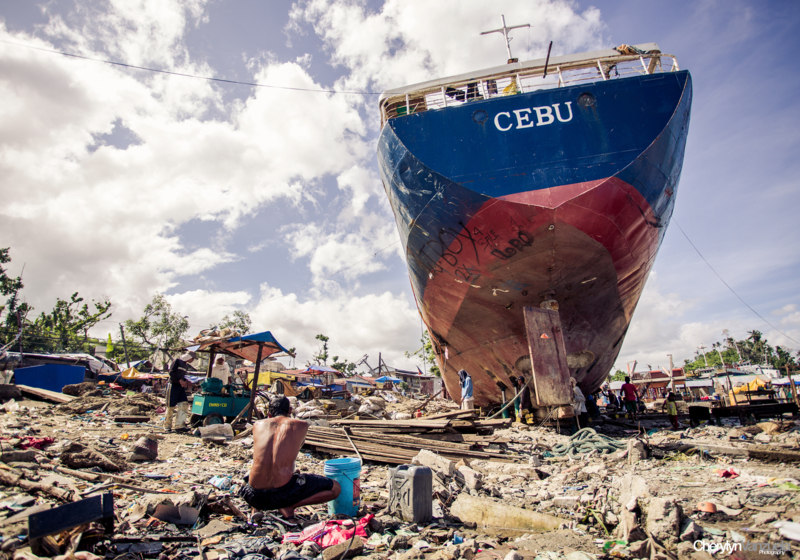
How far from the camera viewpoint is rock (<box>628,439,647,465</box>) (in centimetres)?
517

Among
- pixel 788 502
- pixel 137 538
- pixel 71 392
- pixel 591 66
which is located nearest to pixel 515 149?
Result: pixel 591 66

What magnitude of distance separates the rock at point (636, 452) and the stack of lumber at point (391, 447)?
1570mm

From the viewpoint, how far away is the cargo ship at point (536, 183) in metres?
6.30

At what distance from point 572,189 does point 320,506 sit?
567cm

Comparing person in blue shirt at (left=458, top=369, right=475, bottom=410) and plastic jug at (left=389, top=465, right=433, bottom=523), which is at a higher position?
person in blue shirt at (left=458, top=369, right=475, bottom=410)

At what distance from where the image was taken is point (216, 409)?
802 centimetres

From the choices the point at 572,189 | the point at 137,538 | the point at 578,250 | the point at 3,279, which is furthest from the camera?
the point at 3,279

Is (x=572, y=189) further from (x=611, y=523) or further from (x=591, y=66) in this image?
(x=611, y=523)

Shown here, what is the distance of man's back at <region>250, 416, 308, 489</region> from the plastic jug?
95 cm

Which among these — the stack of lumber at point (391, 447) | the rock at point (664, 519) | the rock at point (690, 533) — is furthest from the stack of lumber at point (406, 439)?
the rock at point (690, 533)

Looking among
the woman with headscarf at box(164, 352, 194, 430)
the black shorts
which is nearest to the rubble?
the black shorts

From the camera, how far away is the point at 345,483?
138 inches

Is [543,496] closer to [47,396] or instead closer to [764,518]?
[764,518]

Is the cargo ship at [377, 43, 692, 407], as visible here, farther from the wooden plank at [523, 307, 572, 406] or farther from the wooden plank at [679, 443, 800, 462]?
the wooden plank at [679, 443, 800, 462]
